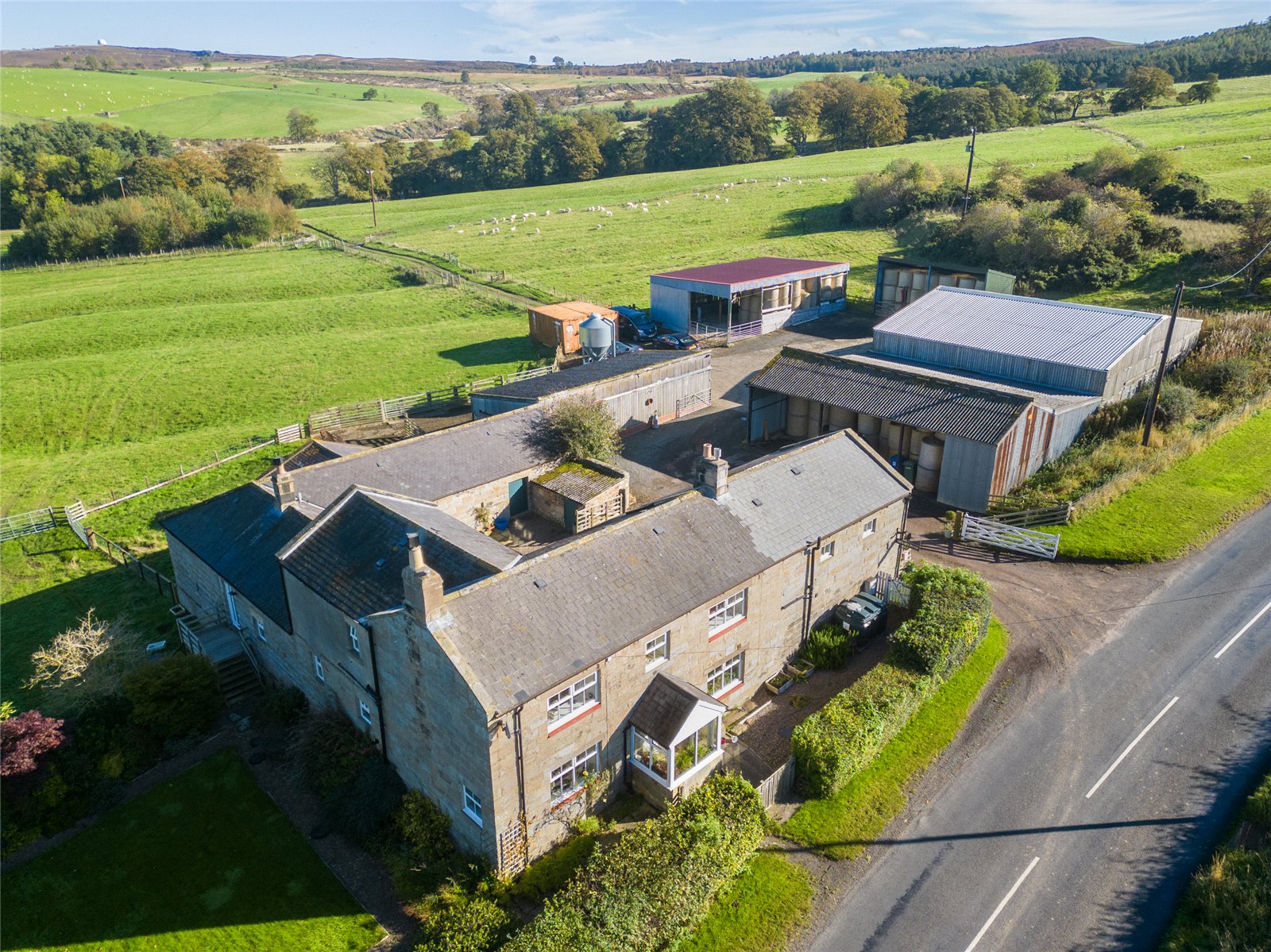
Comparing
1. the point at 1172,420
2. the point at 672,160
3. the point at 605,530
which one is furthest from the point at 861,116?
the point at 605,530

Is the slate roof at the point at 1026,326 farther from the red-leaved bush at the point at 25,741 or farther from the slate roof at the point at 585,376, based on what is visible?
the red-leaved bush at the point at 25,741

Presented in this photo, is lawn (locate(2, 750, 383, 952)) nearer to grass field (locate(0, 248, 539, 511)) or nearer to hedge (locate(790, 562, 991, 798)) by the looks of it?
hedge (locate(790, 562, 991, 798))

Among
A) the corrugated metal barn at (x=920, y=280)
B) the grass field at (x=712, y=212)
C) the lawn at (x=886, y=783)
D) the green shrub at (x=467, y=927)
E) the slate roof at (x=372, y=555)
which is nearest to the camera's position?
the green shrub at (x=467, y=927)

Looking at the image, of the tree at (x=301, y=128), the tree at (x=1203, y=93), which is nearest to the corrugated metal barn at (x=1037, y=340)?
the tree at (x=1203, y=93)

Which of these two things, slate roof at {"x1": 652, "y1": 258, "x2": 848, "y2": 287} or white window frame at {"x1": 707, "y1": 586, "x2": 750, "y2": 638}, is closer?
white window frame at {"x1": 707, "y1": 586, "x2": 750, "y2": 638}

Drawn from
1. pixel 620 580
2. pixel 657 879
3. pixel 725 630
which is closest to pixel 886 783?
pixel 725 630

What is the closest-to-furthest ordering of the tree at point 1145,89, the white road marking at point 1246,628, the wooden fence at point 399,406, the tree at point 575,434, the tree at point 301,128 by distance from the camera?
the white road marking at point 1246,628 → the tree at point 575,434 → the wooden fence at point 399,406 → the tree at point 1145,89 → the tree at point 301,128

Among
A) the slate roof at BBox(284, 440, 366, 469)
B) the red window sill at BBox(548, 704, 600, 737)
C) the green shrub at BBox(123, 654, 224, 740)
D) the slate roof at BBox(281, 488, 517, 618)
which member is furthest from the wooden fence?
the red window sill at BBox(548, 704, 600, 737)
